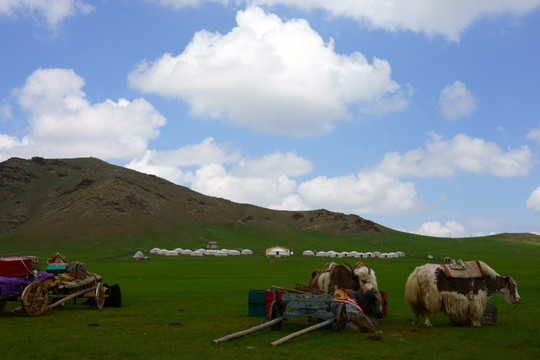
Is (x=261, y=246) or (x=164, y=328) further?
(x=261, y=246)

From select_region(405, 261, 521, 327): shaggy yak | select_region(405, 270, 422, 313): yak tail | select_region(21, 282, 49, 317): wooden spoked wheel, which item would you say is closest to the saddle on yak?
select_region(405, 261, 521, 327): shaggy yak

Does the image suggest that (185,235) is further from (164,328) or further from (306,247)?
(164,328)

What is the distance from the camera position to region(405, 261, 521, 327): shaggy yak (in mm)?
16766

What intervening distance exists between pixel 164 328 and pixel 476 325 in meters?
11.0

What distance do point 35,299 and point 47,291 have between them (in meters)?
0.68

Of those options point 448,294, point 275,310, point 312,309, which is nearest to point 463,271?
point 448,294

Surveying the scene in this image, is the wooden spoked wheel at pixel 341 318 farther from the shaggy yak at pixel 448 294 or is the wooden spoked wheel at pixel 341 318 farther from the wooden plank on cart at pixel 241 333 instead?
the shaggy yak at pixel 448 294

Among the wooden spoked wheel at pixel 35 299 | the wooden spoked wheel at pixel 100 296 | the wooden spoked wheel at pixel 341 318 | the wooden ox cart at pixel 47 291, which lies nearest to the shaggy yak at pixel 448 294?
the wooden spoked wheel at pixel 341 318

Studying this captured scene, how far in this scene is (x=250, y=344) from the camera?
13.8 meters

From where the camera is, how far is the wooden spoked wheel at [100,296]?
22.3 meters

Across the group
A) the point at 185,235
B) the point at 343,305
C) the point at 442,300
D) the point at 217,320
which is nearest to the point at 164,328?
the point at 217,320

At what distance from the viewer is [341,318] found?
15.9 metres

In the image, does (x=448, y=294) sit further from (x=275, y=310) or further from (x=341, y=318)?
(x=275, y=310)

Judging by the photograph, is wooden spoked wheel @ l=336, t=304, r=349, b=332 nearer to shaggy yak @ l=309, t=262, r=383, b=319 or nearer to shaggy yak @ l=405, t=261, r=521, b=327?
shaggy yak @ l=309, t=262, r=383, b=319
